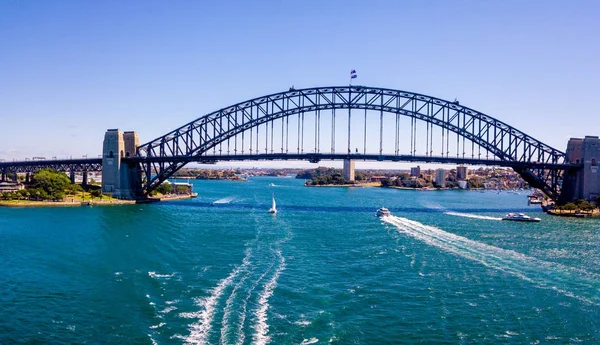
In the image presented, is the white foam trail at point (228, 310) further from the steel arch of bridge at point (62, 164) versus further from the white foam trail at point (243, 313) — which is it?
the steel arch of bridge at point (62, 164)

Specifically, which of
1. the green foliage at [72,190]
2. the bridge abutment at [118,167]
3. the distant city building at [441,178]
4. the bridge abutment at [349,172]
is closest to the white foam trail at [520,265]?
the bridge abutment at [118,167]

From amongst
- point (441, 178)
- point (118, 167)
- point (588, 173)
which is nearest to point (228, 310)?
point (118, 167)

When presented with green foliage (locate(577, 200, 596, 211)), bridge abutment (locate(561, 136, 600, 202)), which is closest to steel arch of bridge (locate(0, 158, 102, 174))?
green foliage (locate(577, 200, 596, 211))

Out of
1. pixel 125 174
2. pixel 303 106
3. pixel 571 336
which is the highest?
pixel 303 106

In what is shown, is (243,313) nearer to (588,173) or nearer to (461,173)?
(588,173)

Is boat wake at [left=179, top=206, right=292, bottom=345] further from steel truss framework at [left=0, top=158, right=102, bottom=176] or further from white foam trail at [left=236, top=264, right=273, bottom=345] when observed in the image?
steel truss framework at [left=0, top=158, right=102, bottom=176]

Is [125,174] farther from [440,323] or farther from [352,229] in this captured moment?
[440,323]

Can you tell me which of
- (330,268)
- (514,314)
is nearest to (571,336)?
(514,314)
